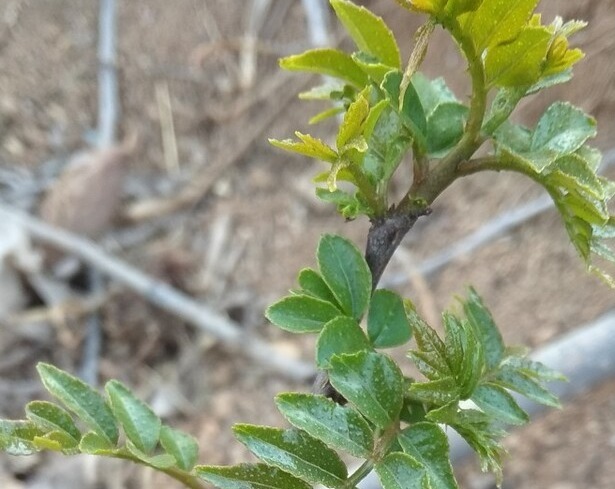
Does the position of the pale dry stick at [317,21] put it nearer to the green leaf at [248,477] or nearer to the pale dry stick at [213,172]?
the pale dry stick at [213,172]

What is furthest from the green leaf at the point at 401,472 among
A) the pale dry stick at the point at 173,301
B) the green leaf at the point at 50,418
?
the pale dry stick at the point at 173,301

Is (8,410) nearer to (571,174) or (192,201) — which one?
(192,201)

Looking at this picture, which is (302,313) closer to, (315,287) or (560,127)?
(315,287)

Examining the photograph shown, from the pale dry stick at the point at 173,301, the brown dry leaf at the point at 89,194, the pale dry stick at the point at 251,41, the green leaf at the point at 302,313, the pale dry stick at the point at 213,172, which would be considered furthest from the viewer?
the pale dry stick at the point at 251,41

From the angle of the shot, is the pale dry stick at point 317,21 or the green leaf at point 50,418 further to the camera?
the pale dry stick at point 317,21

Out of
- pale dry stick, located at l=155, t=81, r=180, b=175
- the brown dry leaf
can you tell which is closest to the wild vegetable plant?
the brown dry leaf

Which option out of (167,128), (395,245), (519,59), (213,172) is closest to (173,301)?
(213,172)

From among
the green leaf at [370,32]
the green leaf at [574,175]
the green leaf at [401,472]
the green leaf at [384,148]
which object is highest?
the green leaf at [370,32]
